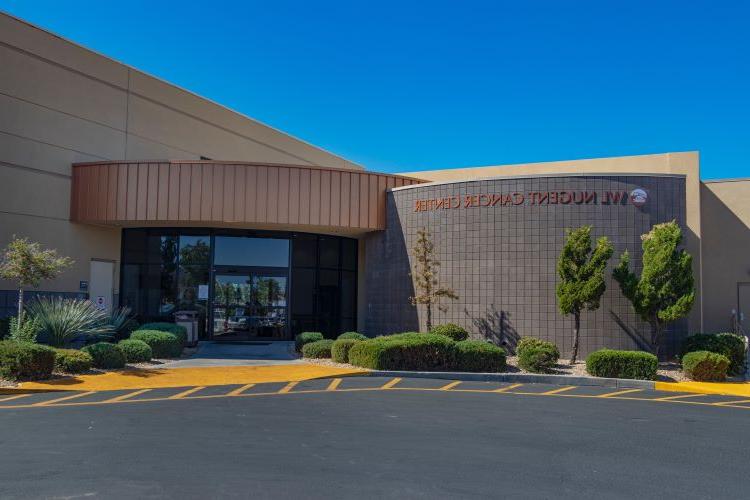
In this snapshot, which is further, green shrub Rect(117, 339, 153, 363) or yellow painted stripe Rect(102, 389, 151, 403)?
green shrub Rect(117, 339, 153, 363)

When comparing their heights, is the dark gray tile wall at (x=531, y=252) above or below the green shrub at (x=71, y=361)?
above

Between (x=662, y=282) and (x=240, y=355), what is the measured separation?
35.7 feet

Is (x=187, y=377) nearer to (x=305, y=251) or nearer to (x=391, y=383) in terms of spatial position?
(x=391, y=383)

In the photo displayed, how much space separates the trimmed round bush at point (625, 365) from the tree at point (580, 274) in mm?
1983

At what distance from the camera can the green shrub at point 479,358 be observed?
618 inches

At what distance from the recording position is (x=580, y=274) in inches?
660

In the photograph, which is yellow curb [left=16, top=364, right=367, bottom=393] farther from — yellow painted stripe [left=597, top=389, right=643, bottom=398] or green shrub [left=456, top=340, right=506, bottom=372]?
yellow painted stripe [left=597, top=389, right=643, bottom=398]

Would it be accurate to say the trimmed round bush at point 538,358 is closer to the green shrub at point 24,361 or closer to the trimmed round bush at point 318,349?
the trimmed round bush at point 318,349

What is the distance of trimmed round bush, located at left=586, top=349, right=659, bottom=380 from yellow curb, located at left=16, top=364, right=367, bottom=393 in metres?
5.15

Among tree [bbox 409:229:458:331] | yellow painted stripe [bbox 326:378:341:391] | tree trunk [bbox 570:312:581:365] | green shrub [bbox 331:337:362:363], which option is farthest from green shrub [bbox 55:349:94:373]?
tree trunk [bbox 570:312:581:365]

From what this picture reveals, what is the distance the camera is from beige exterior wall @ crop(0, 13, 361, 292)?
19.0 metres

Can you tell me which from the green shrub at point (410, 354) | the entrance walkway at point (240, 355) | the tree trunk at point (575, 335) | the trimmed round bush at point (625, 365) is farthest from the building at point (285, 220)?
the green shrub at point (410, 354)

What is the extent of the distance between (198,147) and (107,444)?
18.1 m

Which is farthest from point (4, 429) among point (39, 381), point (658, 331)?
point (658, 331)
